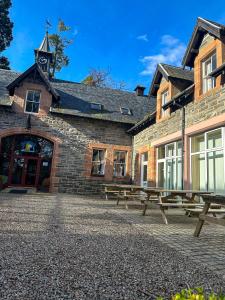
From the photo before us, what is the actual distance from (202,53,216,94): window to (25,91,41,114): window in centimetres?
993

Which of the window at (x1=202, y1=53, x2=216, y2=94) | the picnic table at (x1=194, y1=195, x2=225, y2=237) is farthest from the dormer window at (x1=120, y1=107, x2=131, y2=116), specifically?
the picnic table at (x1=194, y1=195, x2=225, y2=237)

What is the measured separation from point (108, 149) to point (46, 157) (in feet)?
13.3

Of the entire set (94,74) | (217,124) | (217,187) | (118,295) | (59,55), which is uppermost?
(59,55)

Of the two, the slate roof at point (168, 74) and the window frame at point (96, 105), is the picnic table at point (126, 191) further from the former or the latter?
the window frame at point (96, 105)

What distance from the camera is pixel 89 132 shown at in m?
14.9

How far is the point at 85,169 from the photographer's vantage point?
47.5ft

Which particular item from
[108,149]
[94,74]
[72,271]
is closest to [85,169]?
[108,149]

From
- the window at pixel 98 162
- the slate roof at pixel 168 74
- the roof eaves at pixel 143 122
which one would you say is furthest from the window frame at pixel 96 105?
the slate roof at pixel 168 74

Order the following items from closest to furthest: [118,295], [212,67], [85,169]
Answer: [118,295] → [212,67] → [85,169]

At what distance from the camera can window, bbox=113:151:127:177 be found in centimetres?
1526

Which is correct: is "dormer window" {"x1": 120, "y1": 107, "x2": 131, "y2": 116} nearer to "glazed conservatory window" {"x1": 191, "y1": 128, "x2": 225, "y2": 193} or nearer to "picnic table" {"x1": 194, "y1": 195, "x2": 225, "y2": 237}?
"glazed conservatory window" {"x1": 191, "y1": 128, "x2": 225, "y2": 193}

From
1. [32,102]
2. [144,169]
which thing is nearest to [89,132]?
[32,102]

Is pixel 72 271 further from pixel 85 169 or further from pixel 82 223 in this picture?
pixel 85 169

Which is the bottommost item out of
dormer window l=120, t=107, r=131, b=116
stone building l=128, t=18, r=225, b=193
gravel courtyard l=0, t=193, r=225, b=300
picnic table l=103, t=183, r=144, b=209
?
gravel courtyard l=0, t=193, r=225, b=300
